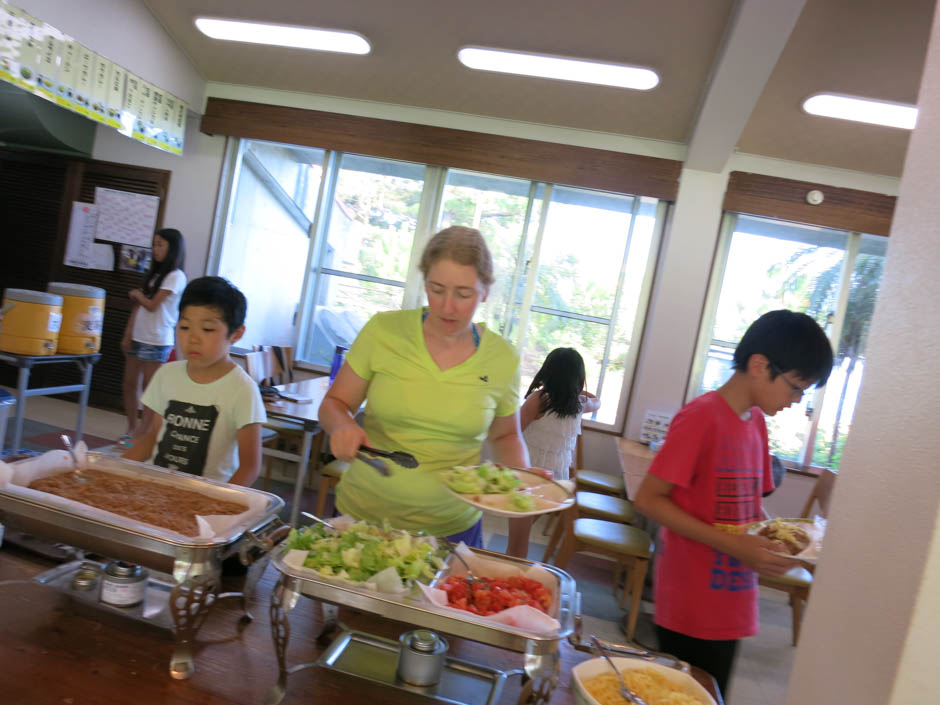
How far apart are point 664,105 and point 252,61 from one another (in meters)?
2.99

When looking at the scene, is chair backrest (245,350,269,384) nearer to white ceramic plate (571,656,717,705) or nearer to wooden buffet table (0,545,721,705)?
wooden buffet table (0,545,721,705)

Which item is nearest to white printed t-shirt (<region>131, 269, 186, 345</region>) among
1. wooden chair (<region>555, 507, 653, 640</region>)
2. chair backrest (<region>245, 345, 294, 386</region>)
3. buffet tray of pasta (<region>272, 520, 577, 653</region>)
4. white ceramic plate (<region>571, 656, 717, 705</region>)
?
chair backrest (<region>245, 345, 294, 386</region>)

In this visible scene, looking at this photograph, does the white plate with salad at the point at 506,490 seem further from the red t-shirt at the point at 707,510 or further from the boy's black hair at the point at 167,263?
the boy's black hair at the point at 167,263

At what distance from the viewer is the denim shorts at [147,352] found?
180 inches

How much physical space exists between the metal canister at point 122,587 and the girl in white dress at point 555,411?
252cm

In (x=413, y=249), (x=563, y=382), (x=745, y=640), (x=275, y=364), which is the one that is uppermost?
(x=413, y=249)

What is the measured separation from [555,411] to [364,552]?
8.36 ft

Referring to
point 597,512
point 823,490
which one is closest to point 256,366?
point 597,512

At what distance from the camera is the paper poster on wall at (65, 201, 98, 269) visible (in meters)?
5.50

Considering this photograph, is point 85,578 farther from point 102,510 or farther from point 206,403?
point 206,403

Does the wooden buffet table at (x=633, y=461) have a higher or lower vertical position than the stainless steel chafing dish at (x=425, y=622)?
lower

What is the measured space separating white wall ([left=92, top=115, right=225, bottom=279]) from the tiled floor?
150 cm

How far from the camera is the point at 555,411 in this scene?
3570 millimetres

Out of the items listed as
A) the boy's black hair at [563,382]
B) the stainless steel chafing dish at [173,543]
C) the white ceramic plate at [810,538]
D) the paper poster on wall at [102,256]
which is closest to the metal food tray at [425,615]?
the stainless steel chafing dish at [173,543]
